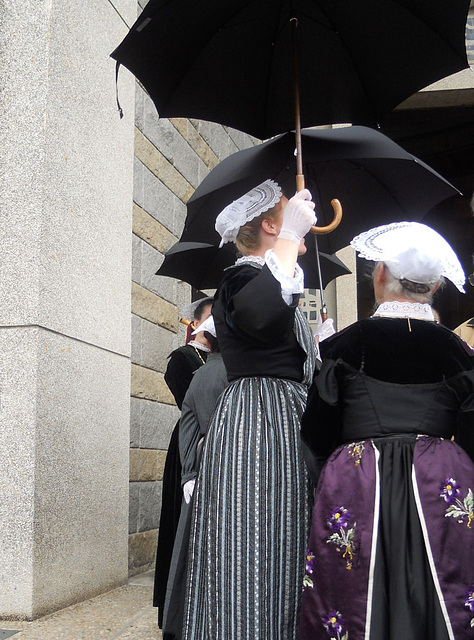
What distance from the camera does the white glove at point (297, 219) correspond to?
7.13 feet

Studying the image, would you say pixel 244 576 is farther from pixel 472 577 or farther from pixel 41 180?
pixel 41 180

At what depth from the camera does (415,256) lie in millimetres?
2184

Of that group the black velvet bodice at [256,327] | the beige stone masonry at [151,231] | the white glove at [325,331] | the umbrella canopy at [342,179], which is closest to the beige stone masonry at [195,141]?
the beige stone masonry at [151,231]

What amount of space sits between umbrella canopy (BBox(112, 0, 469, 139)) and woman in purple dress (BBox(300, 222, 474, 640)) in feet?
2.63

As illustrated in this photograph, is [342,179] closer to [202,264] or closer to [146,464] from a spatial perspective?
[202,264]

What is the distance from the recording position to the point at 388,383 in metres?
2.12

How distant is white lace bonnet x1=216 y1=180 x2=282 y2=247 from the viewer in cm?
247

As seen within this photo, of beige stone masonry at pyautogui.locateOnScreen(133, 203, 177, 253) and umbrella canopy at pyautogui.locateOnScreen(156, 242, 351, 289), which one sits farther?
beige stone masonry at pyautogui.locateOnScreen(133, 203, 177, 253)

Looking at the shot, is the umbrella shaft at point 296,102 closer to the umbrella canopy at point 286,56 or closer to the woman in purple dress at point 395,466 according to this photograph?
the umbrella canopy at point 286,56

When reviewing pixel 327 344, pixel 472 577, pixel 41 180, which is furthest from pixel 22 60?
pixel 472 577

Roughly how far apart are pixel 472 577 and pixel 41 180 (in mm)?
2492

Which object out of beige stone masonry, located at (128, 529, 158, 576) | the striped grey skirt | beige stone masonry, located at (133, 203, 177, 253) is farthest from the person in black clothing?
the striped grey skirt

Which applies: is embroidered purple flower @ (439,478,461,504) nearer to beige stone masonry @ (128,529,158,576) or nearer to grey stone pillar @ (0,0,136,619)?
grey stone pillar @ (0,0,136,619)

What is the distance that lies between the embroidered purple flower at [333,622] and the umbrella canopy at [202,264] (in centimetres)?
227
